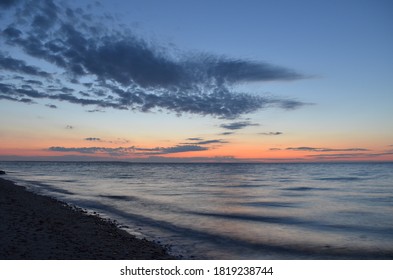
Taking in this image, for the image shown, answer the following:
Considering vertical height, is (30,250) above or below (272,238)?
above

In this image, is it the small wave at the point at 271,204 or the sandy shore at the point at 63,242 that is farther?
the small wave at the point at 271,204

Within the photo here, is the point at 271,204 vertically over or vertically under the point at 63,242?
under

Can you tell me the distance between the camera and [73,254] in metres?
10.6

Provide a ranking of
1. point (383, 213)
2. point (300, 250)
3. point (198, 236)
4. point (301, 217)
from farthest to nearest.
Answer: point (383, 213)
point (301, 217)
point (198, 236)
point (300, 250)

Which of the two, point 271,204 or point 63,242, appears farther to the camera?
point 271,204

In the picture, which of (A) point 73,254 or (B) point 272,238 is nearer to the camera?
(A) point 73,254

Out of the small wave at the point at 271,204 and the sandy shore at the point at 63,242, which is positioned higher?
the sandy shore at the point at 63,242

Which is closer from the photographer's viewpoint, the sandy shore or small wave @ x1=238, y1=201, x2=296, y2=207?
the sandy shore

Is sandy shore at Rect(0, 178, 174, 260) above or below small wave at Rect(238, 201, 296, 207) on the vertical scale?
above
